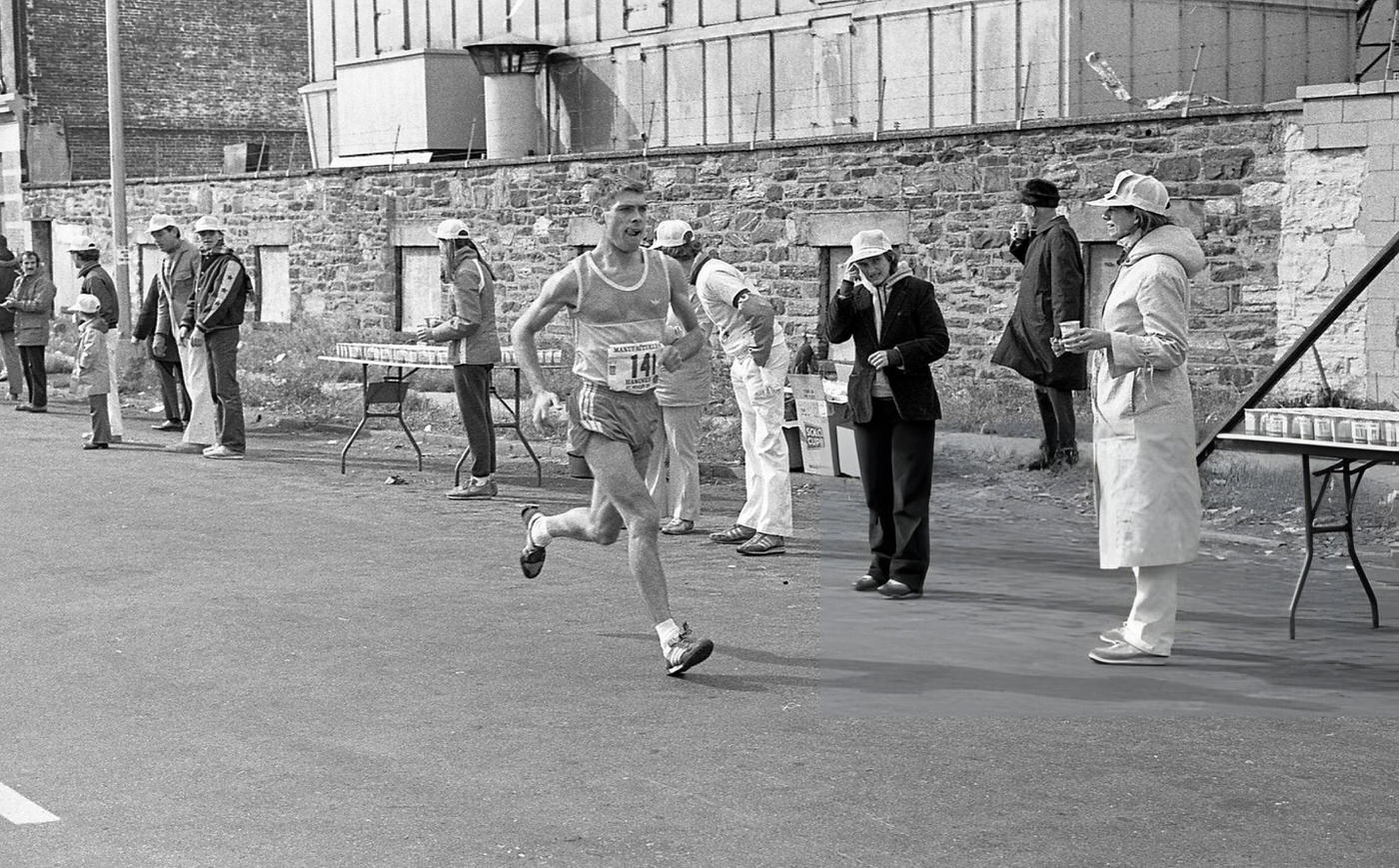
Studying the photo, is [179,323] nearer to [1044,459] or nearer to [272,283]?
[1044,459]

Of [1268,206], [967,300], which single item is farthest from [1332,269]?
[967,300]

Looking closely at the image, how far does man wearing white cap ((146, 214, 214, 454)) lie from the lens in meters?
16.2

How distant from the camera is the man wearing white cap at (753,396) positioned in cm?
1085

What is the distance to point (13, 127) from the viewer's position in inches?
1534

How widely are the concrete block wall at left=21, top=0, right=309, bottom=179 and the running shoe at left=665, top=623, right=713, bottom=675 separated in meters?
35.2

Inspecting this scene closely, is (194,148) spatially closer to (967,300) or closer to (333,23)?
(333,23)

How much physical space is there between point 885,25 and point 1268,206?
808cm

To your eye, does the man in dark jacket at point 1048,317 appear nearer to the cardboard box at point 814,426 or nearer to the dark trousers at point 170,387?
the cardboard box at point 814,426

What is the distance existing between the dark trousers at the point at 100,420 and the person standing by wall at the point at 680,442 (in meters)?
6.99

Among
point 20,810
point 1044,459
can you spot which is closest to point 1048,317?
point 1044,459

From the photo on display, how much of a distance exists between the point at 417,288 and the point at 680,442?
48.0 feet

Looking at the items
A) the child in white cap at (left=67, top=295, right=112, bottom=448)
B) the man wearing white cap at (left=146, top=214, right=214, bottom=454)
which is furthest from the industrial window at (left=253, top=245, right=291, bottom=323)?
the man wearing white cap at (left=146, top=214, right=214, bottom=454)

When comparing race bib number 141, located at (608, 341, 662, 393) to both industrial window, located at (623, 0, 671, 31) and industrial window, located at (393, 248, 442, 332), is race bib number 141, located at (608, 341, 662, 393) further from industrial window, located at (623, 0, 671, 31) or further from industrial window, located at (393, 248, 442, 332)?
industrial window, located at (623, 0, 671, 31)

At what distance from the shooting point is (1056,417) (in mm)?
13797
